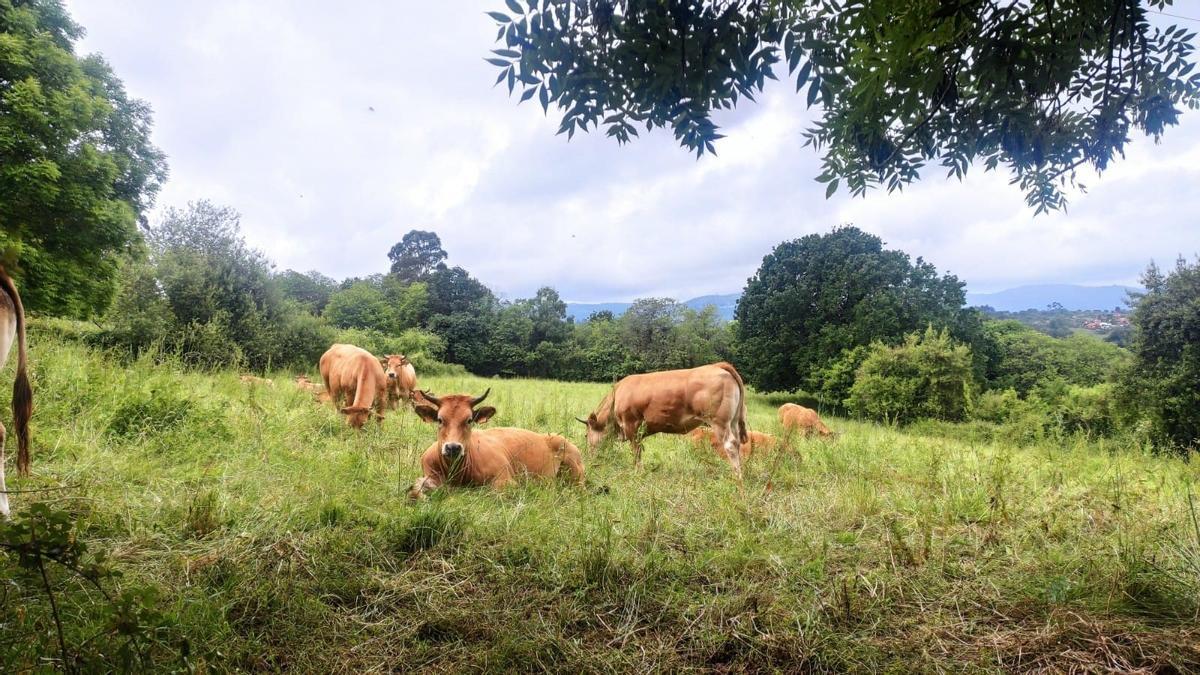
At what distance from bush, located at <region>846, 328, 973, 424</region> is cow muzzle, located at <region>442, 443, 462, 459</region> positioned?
17.0 meters

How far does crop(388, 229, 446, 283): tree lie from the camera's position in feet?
159

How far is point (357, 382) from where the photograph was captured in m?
8.41

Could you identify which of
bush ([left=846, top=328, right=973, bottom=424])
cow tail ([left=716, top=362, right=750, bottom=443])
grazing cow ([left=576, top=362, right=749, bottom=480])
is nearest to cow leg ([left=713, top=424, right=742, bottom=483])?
grazing cow ([left=576, top=362, right=749, bottom=480])

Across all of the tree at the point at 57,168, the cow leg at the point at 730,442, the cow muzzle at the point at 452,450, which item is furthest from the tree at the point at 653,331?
the tree at the point at 57,168

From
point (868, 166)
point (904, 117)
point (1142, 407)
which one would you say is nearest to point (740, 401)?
point (868, 166)

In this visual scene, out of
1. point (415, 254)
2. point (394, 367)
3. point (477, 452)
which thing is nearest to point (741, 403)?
point (477, 452)

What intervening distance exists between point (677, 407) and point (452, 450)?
11.9ft

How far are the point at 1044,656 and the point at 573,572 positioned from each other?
1.88m

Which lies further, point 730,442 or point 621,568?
point 730,442

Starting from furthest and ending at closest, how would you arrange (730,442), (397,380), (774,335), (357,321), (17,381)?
(357,321) → (774,335) → (397,380) → (730,442) → (17,381)

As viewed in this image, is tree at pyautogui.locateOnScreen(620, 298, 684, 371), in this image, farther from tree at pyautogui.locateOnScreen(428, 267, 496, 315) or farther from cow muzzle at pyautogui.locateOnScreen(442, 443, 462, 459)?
cow muzzle at pyautogui.locateOnScreen(442, 443, 462, 459)

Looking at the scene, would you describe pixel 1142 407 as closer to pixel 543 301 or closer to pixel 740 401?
pixel 740 401

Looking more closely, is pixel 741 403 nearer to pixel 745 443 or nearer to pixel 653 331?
pixel 745 443

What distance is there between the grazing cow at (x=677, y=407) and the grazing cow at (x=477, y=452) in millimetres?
1420
